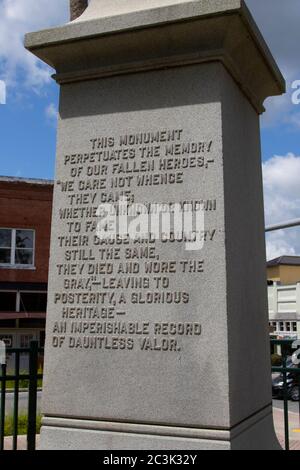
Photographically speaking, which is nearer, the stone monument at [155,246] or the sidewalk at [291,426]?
the stone monument at [155,246]

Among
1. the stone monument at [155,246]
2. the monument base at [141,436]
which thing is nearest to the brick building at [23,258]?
the stone monument at [155,246]

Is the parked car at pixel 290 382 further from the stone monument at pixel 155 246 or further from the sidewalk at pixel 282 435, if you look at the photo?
the stone monument at pixel 155 246

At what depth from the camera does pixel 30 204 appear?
36312 millimetres

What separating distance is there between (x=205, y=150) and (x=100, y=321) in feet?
4.80

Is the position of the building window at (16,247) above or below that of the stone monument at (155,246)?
above

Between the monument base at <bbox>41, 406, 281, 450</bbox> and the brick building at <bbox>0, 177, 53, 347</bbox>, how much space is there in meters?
31.1

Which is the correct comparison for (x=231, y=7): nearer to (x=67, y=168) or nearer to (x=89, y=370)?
(x=67, y=168)

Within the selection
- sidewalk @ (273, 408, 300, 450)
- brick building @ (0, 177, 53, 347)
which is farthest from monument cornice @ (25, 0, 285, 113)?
brick building @ (0, 177, 53, 347)

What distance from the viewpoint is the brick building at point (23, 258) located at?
34.6 metres

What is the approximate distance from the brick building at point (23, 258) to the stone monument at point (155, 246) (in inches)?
1220

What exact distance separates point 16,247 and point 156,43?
32.5 m

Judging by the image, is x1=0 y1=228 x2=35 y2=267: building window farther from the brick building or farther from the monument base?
the monument base
